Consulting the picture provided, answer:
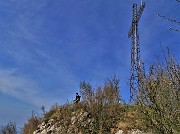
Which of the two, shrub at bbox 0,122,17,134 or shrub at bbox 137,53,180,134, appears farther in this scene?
shrub at bbox 0,122,17,134

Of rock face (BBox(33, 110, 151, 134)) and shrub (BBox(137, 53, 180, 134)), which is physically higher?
rock face (BBox(33, 110, 151, 134))

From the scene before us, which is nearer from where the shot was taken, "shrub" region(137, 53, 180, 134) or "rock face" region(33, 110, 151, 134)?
"shrub" region(137, 53, 180, 134)

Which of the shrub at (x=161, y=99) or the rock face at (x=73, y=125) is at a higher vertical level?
the rock face at (x=73, y=125)

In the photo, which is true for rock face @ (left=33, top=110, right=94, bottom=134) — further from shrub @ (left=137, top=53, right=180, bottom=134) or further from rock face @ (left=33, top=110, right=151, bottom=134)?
shrub @ (left=137, top=53, right=180, bottom=134)

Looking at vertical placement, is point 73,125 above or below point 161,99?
above

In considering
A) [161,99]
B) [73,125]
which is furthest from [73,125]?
[161,99]

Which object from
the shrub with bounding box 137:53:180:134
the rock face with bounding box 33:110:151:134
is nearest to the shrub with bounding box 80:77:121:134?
the rock face with bounding box 33:110:151:134

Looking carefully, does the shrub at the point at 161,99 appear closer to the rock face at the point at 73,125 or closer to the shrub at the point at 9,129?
the rock face at the point at 73,125

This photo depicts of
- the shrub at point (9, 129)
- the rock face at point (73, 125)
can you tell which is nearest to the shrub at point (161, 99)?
the rock face at point (73, 125)

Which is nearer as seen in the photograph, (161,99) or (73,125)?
(161,99)

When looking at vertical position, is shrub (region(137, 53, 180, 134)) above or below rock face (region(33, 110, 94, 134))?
below

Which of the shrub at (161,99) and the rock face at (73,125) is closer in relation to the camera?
the shrub at (161,99)

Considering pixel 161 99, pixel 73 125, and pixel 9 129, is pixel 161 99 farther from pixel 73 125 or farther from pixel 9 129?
pixel 9 129

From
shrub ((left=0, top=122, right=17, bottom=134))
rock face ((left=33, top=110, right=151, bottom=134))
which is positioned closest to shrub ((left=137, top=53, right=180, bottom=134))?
rock face ((left=33, top=110, right=151, bottom=134))
